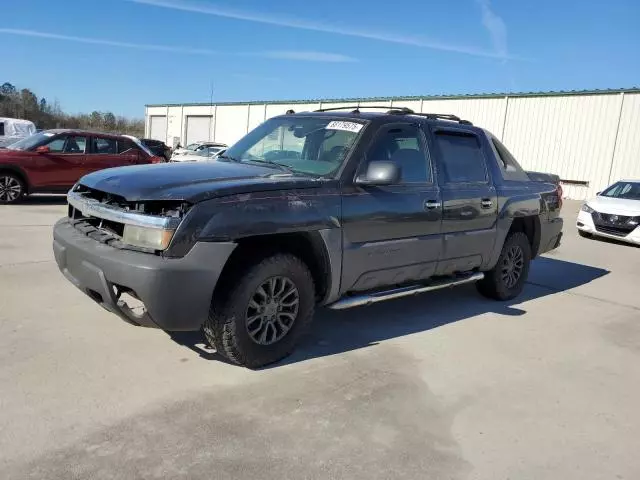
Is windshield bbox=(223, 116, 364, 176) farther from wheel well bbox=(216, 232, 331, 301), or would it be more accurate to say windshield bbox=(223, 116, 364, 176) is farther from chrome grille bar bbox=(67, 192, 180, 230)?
chrome grille bar bbox=(67, 192, 180, 230)

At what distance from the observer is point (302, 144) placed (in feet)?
15.8

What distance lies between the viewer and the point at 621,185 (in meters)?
13.0

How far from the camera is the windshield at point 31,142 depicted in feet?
37.9

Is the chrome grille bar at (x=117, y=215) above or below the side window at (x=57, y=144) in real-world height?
below

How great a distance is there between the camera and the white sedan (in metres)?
11.3

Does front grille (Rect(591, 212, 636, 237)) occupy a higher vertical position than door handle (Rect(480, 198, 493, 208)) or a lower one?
lower

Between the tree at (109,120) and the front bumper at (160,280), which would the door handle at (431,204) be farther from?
A: the tree at (109,120)

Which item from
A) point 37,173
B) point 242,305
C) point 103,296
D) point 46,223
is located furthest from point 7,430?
point 37,173

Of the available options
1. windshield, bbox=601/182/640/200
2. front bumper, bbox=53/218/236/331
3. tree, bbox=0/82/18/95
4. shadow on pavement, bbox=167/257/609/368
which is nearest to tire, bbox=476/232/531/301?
shadow on pavement, bbox=167/257/609/368

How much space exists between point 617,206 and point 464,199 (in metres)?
8.08

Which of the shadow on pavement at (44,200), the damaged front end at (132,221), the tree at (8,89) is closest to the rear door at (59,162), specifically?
the shadow on pavement at (44,200)

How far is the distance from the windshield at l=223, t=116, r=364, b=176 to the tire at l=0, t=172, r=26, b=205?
8150mm

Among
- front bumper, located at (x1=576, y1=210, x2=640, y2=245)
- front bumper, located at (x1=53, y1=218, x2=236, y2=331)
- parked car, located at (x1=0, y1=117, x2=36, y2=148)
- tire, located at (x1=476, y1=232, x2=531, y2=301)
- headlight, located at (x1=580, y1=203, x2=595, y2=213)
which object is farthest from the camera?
parked car, located at (x1=0, y1=117, x2=36, y2=148)

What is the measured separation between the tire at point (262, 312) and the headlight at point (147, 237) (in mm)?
535
